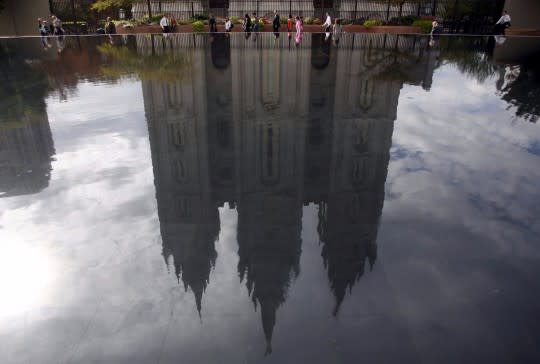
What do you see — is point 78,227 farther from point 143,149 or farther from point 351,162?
point 351,162

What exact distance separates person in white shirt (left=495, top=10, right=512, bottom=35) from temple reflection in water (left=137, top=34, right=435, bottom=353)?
69.5 ft

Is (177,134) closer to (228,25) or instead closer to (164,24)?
(164,24)

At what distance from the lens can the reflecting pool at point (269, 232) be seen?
353 cm

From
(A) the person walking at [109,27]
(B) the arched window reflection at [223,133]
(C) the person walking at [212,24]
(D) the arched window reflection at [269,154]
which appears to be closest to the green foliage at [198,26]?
(C) the person walking at [212,24]

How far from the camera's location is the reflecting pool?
11.6 ft

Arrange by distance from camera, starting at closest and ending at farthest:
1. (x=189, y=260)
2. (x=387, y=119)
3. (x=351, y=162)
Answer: (x=189, y=260) < (x=351, y=162) < (x=387, y=119)

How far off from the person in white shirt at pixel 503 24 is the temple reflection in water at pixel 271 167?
21195mm

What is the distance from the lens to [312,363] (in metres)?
3.27

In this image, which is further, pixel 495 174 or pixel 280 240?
pixel 495 174

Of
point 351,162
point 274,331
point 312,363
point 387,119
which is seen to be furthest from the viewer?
point 387,119

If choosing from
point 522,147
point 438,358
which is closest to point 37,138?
point 438,358

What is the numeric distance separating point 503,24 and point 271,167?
3422 cm

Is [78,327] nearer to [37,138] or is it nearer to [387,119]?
[37,138]

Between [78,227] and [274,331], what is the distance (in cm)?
314
